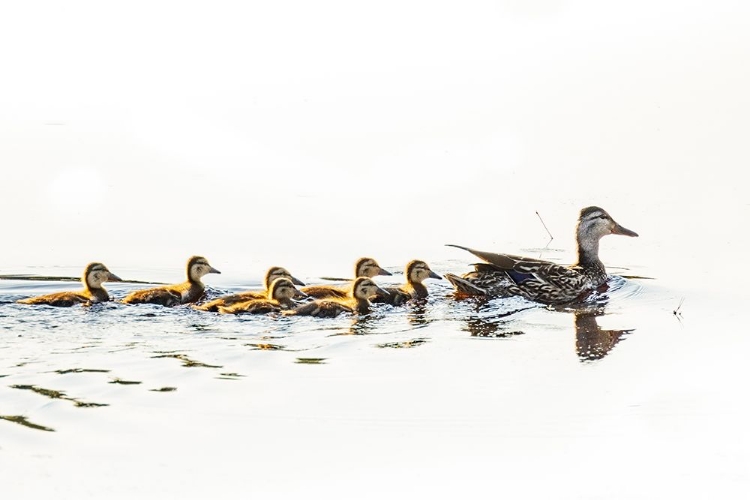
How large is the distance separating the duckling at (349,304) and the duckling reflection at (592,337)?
143cm

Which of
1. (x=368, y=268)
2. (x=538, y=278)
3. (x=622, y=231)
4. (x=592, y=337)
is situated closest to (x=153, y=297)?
(x=368, y=268)

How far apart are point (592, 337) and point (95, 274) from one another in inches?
137

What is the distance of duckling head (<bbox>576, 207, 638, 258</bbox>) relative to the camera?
1011 cm

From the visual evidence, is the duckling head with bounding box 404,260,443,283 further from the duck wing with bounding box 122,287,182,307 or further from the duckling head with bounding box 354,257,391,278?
the duck wing with bounding box 122,287,182,307

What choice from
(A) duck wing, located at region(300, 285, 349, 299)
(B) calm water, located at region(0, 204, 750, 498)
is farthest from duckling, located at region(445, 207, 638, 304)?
(A) duck wing, located at region(300, 285, 349, 299)

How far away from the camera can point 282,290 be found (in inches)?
344

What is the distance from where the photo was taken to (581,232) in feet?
33.3

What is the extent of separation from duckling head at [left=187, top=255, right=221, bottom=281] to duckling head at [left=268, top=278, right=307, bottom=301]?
591 mm

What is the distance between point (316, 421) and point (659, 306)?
3.76 m

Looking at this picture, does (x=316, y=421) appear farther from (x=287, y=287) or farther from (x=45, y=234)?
(x=45, y=234)

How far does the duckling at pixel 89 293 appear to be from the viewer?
869 centimetres

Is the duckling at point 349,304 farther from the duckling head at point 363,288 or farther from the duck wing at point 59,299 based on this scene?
the duck wing at point 59,299

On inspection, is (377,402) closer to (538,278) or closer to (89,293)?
(89,293)

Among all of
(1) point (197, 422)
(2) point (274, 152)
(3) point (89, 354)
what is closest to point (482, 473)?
(1) point (197, 422)
